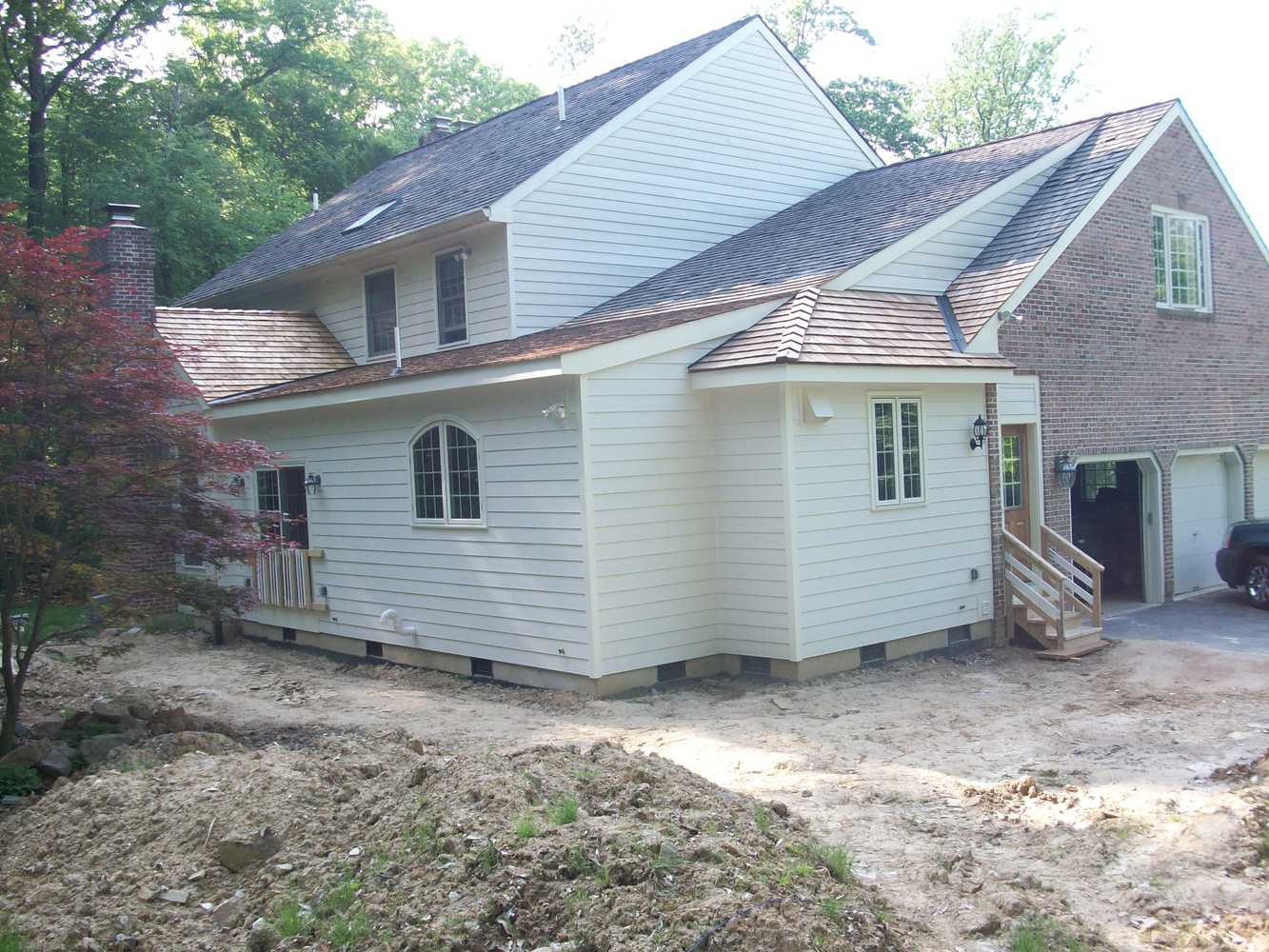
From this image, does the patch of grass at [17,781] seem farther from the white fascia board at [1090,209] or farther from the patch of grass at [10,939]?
the white fascia board at [1090,209]

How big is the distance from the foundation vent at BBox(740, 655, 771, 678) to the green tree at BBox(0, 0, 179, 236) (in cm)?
1882

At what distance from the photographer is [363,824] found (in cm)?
607

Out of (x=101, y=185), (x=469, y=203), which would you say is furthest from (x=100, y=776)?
(x=101, y=185)

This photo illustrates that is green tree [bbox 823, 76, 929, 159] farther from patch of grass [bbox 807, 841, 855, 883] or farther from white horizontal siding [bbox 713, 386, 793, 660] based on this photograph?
patch of grass [bbox 807, 841, 855, 883]

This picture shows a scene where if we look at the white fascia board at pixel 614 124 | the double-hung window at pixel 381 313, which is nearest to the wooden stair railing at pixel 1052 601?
the white fascia board at pixel 614 124

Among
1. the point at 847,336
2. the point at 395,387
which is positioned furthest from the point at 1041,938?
the point at 395,387

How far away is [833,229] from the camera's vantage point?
1495 centimetres

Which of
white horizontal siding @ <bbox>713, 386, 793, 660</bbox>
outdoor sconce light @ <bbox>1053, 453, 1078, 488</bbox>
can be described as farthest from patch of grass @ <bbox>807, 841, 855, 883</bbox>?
outdoor sconce light @ <bbox>1053, 453, 1078, 488</bbox>

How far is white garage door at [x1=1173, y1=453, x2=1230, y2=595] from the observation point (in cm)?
1648

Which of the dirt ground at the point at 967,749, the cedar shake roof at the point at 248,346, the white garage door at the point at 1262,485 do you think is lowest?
the dirt ground at the point at 967,749

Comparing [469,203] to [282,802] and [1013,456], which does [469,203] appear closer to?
[1013,456]

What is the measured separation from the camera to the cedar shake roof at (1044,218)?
13.5 metres

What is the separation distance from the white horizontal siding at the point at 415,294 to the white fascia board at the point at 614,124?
1.38 feet

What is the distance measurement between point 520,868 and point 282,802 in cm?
190
